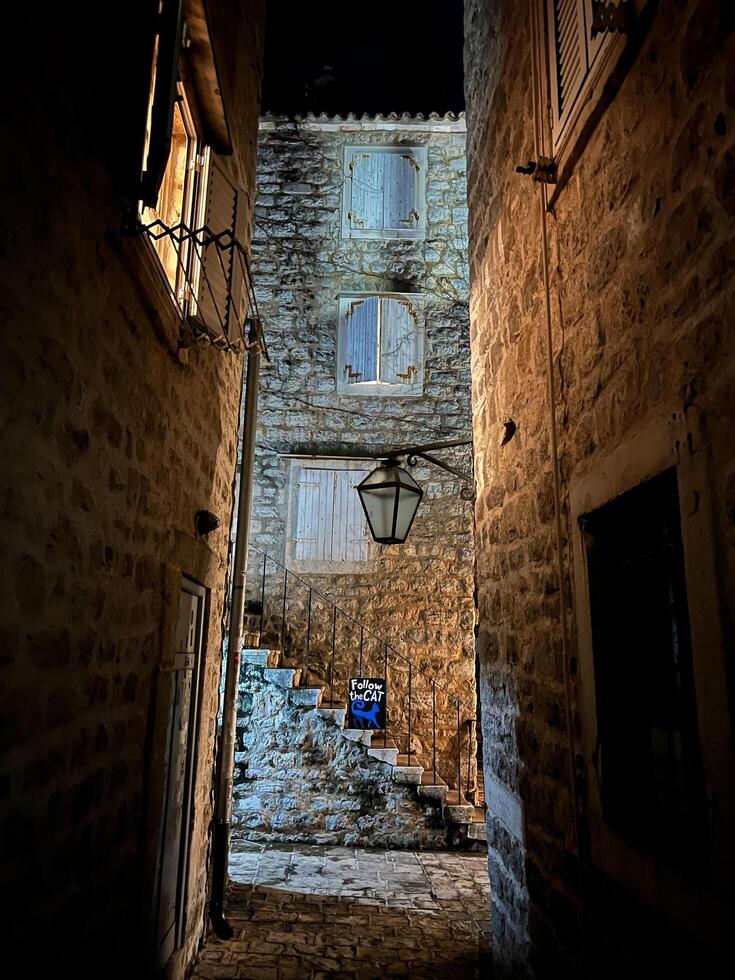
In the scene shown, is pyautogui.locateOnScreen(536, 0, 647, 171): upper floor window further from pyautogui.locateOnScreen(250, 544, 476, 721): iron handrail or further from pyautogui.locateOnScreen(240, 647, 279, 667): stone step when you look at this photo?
pyautogui.locateOnScreen(250, 544, 476, 721): iron handrail

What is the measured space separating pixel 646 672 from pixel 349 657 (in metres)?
6.81

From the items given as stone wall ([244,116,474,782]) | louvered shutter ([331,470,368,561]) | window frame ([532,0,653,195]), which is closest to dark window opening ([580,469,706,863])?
window frame ([532,0,653,195])

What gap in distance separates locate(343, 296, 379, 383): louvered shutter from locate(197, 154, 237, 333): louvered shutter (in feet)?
17.0

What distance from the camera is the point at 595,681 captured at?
8.77ft

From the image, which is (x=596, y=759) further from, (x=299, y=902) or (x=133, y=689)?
(x=299, y=902)

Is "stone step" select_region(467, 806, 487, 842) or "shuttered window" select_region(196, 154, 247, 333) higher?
"shuttered window" select_region(196, 154, 247, 333)

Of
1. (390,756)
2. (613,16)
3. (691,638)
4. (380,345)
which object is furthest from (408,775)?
(613,16)

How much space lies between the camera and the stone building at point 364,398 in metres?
8.98

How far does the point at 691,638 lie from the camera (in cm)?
193

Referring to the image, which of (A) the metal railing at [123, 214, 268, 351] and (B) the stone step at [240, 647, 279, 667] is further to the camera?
(B) the stone step at [240, 647, 279, 667]

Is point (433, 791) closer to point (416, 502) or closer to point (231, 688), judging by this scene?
point (231, 688)

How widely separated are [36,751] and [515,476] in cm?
273

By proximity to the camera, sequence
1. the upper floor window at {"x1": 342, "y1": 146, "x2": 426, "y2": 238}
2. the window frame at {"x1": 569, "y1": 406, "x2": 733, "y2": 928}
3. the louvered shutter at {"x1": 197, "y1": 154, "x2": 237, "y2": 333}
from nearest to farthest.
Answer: the window frame at {"x1": 569, "y1": 406, "x2": 733, "y2": 928} → the louvered shutter at {"x1": 197, "y1": 154, "x2": 237, "y2": 333} → the upper floor window at {"x1": 342, "y1": 146, "x2": 426, "y2": 238}

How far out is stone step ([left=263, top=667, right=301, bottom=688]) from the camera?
8.04 m
